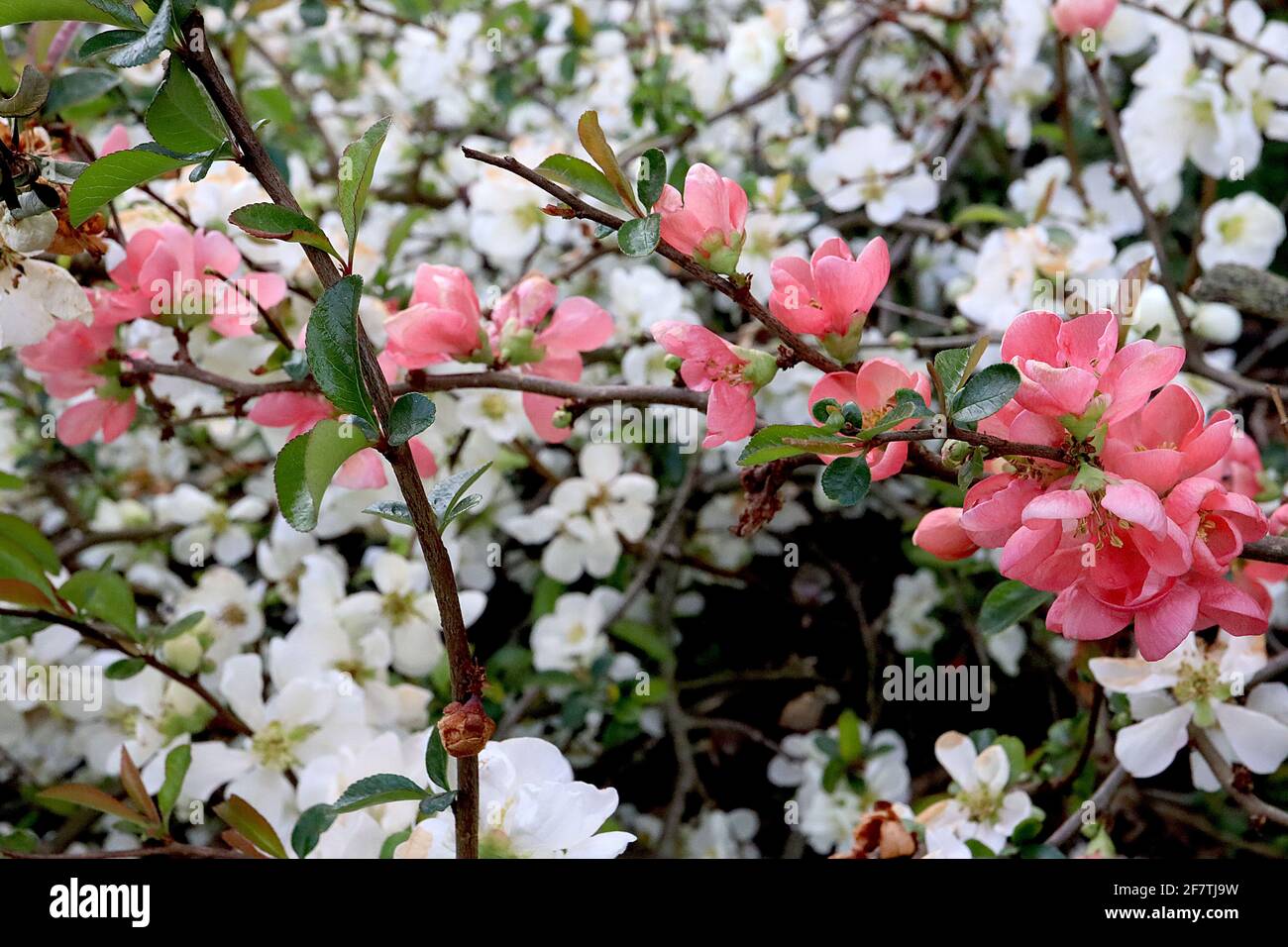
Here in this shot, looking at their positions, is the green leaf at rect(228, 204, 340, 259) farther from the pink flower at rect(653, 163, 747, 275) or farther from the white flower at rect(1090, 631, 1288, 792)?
the white flower at rect(1090, 631, 1288, 792)

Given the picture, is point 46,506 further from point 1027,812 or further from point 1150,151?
point 1150,151

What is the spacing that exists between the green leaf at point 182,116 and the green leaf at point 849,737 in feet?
2.75

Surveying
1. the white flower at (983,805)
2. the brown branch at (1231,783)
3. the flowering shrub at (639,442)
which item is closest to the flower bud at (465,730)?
the flowering shrub at (639,442)

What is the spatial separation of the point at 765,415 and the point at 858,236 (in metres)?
0.62

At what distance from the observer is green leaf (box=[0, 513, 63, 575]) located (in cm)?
83

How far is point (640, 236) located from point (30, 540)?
2.07 feet

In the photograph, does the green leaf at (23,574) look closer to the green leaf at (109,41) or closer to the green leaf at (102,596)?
the green leaf at (102,596)

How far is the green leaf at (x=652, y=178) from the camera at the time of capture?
56 centimetres

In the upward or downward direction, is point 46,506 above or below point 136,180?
below

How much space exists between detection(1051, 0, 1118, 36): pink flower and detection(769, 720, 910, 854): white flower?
0.83m

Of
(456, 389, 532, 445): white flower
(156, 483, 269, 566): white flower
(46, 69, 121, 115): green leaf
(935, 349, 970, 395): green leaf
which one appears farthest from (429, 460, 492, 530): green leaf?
(156, 483, 269, 566): white flower

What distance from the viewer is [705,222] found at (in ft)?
1.89

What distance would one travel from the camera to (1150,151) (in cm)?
132
